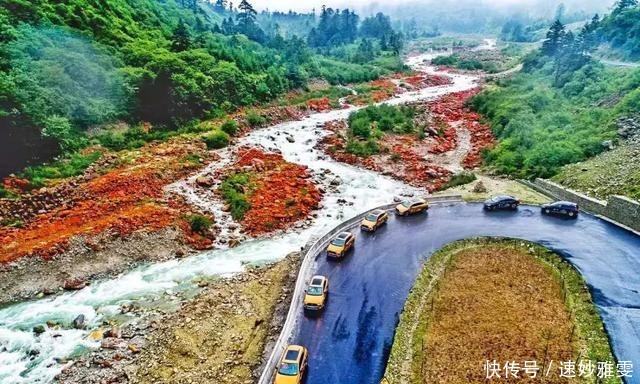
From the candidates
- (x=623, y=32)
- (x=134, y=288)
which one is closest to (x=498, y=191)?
(x=134, y=288)

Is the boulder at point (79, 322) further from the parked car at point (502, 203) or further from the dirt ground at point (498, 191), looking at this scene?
the dirt ground at point (498, 191)

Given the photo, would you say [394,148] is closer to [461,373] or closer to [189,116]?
[189,116]

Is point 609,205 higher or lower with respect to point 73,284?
lower

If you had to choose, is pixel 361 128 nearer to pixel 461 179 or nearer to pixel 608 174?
pixel 461 179

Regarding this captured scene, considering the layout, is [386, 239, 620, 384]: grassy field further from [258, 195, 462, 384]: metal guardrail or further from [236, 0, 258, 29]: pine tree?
[236, 0, 258, 29]: pine tree

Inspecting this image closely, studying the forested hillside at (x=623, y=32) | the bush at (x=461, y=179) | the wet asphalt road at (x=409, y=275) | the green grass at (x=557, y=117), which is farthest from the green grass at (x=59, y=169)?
the forested hillside at (x=623, y=32)

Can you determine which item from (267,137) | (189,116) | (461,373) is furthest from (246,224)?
(189,116)
